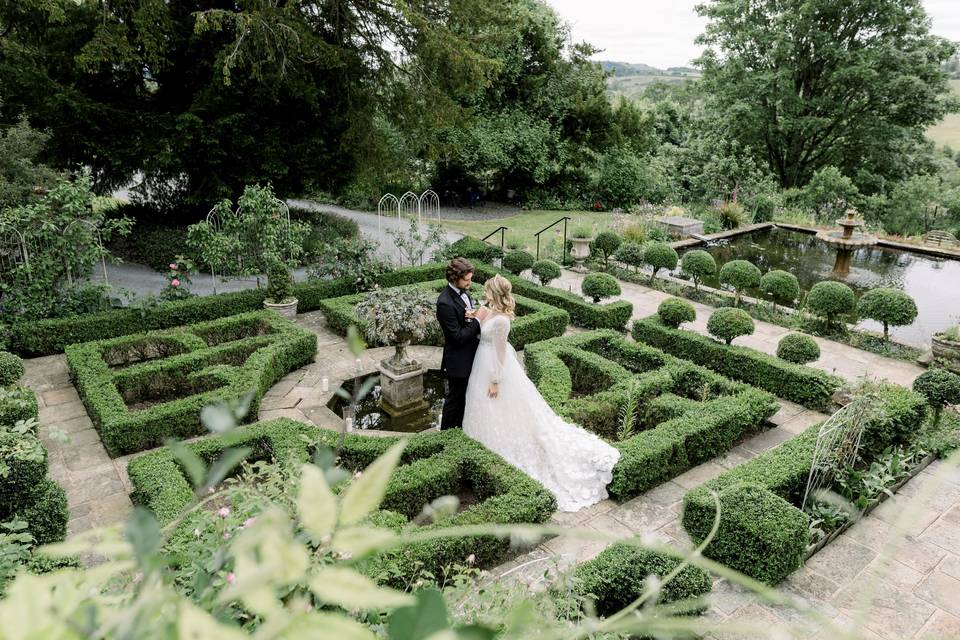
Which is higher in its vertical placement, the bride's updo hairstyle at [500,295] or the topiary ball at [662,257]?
the bride's updo hairstyle at [500,295]

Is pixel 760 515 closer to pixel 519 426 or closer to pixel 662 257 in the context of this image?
pixel 519 426

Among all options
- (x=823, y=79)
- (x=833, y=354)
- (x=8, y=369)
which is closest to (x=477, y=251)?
(x=833, y=354)

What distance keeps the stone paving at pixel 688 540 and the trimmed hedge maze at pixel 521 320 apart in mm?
1574

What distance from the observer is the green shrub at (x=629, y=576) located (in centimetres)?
423

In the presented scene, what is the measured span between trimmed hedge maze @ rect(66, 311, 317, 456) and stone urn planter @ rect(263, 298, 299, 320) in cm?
59

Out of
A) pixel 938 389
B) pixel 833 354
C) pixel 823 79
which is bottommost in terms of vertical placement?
pixel 833 354

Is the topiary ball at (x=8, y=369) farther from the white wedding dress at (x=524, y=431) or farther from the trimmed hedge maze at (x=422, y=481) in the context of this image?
the white wedding dress at (x=524, y=431)

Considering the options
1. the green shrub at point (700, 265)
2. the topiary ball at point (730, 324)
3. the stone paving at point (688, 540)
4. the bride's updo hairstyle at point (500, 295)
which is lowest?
the stone paving at point (688, 540)

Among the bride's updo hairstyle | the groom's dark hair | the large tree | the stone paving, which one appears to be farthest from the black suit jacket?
the large tree

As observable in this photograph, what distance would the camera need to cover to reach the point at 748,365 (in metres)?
8.10

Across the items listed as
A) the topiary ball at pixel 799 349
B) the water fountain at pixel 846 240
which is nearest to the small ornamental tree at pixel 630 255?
the water fountain at pixel 846 240

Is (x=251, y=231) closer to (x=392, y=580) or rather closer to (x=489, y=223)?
(x=392, y=580)

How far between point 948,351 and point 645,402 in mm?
4841

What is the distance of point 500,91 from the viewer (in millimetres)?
22688
